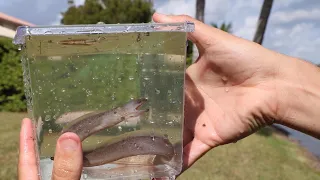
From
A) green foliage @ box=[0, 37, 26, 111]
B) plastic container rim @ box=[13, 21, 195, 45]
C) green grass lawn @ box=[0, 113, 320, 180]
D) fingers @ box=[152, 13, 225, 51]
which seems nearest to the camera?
plastic container rim @ box=[13, 21, 195, 45]

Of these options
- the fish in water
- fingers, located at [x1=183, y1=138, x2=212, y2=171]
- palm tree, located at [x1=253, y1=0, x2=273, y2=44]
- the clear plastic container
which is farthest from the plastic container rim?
palm tree, located at [x1=253, y1=0, x2=273, y2=44]

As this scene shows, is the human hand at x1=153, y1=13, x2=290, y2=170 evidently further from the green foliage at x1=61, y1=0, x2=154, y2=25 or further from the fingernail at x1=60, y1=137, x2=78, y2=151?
the green foliage at x1=61, y1=0, x2=154, y2=25

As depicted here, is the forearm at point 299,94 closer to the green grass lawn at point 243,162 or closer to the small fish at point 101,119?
the small fish at point 101,119

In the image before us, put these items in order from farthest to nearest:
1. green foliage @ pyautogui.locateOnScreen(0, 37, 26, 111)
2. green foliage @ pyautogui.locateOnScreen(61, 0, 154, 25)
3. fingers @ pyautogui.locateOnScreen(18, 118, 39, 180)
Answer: green foliage @ pyautogui.locateOnScreen(61, 0, 154, 25), green foliage @ pyautogui.locateOnScreen(0, 37, 26, 111), fingers @ pyautogui.locateOnScreen(18, 118, 39, 180)

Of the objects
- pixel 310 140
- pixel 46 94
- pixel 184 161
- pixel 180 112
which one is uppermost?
pixel 46 94

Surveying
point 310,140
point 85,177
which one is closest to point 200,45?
point 85,177

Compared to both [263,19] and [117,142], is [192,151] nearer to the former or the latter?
[117,142]

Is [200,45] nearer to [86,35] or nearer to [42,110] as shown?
[86,35]
